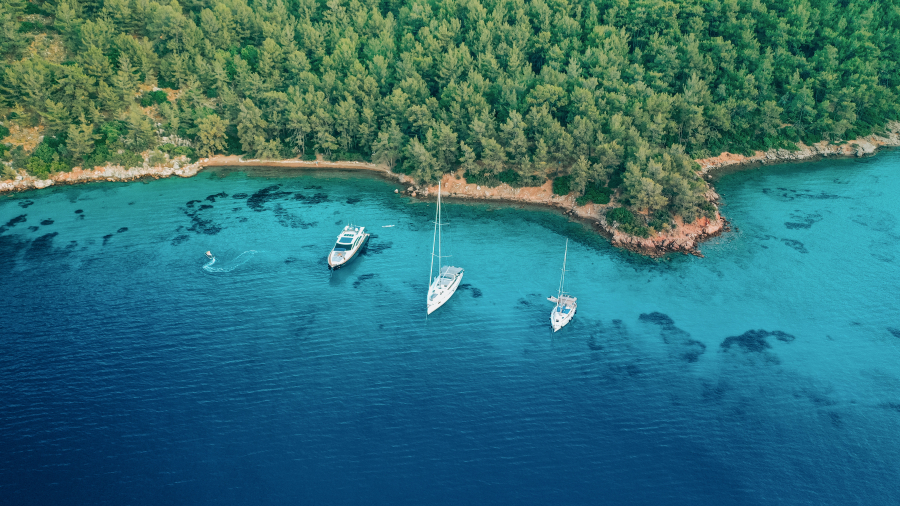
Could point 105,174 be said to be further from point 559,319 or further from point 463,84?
point 559,319

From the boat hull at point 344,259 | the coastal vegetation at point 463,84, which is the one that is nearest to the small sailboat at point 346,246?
the boat hull at point 344,259

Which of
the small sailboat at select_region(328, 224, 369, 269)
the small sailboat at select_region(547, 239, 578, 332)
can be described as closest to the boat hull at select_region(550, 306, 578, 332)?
the small sailboat at select_region(547, 239, 578, 332)

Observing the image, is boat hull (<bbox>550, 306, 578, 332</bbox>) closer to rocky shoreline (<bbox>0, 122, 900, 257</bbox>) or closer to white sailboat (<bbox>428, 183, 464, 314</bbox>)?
white sailboat (<bbox>428, 183, 464, 314</bbox>)

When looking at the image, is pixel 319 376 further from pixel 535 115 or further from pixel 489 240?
pixel 535 115

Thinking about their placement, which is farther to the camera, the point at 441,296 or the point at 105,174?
the point at 105,174

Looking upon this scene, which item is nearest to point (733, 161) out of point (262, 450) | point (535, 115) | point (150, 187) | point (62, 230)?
point (535, 115)

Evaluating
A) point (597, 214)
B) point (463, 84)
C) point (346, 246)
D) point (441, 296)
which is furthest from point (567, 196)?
point (346, 246)
